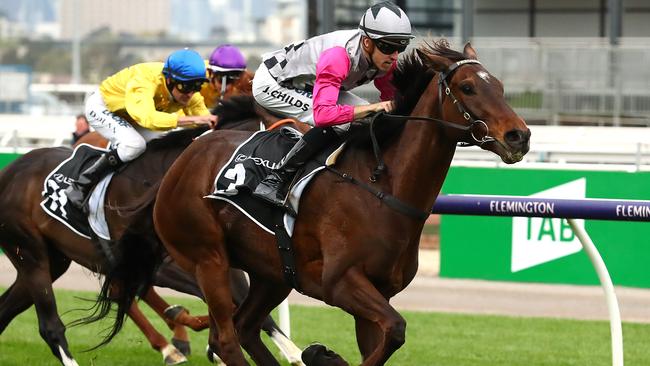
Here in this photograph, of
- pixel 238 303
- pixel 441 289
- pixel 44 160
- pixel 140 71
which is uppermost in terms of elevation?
pixel 140 71

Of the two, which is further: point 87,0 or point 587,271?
point 87,0

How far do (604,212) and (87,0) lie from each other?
5363 cm

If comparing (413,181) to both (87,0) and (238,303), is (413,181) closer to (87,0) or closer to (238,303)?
(238,303)

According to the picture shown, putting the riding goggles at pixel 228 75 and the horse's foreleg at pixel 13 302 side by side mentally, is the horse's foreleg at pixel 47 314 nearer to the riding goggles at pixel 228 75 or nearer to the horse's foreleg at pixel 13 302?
the horse's foreleg at pixel 13 302

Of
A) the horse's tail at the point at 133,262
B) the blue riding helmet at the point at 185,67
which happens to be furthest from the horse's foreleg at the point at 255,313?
the blue riding helmet at the point at 185,67

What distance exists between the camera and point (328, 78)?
5258 millimetres

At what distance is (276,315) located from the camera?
909cm

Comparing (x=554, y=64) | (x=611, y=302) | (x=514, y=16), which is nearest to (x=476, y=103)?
(x=611, y=302)

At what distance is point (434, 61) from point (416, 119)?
0.26 m

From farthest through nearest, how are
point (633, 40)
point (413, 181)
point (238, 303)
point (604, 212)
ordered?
point (633, 40)
point (238, 303)
point (604, 212)
point (413, 181)

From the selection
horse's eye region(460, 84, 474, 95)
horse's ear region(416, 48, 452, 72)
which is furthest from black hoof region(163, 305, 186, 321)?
horse's eye region(460, 84, 474, 95)

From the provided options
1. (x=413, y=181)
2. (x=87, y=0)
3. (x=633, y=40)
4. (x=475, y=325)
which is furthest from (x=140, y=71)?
(x=87, y=0)

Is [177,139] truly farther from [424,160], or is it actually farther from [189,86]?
[424,160]

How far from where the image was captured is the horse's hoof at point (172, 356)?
711 centimetres
